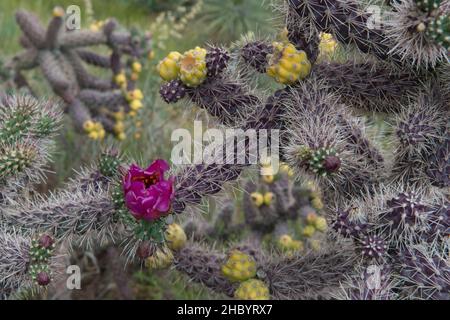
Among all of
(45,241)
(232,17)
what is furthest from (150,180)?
(232,17)

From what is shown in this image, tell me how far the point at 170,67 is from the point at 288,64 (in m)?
0.32

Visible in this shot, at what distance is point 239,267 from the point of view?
65.6 inches

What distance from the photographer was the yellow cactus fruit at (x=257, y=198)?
237 cm

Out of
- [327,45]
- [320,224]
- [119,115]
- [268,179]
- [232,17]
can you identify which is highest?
[232,17]

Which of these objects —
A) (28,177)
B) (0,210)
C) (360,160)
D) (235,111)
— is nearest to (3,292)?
(0,210)

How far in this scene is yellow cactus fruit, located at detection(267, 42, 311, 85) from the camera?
1462 mm

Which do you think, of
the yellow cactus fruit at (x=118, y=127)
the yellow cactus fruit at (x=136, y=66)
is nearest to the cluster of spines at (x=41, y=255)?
the yellow cactus fruit at (x=118, y=127)

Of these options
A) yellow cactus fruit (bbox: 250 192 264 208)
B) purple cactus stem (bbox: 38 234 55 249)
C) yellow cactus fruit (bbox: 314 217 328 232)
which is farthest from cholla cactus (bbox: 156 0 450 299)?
yellow cactus fruit (bbox: 250 192 264 208)

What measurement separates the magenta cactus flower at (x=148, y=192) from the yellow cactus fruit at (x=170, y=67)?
286 millimetres

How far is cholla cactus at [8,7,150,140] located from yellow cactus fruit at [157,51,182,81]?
1.27m

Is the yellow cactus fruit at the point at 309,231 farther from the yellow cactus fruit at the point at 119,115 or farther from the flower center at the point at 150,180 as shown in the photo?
the yellow cactus fruit at the point at 119,115

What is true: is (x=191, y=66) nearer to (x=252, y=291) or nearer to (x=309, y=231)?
(x=252, y=291)

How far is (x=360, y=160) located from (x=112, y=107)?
1702 millimetres

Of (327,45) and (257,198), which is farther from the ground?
(327,45)
